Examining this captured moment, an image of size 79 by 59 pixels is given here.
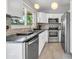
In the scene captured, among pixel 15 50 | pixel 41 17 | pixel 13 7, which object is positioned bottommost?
pixel 15 50

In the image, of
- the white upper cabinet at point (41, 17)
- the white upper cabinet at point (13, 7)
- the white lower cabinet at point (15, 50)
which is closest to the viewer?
the white upper cabinet at point (13, 7)

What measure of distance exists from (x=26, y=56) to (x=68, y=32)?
373 cm

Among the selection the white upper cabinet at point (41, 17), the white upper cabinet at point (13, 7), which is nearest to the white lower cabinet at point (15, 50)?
the white upper cabinet at point (13, 7)

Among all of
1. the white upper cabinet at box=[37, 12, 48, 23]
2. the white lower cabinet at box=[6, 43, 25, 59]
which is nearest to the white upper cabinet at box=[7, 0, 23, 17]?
the white lower cabinet at box=[6, 43, 25, 59]

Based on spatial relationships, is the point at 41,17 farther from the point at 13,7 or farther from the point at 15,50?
the point at 15,50

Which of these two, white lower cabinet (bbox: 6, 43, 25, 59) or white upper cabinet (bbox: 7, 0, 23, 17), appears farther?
white lower cabinet (bbox: 6, 43, 25, 59)

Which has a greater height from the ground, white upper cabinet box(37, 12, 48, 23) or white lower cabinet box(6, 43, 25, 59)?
white upper cabinet box(37, 12, 48, 23)

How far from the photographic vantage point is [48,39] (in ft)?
34.5

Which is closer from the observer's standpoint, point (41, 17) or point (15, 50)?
point (15, 50)

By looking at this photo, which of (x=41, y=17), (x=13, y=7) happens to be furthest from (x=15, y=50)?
(x=41, y=17)

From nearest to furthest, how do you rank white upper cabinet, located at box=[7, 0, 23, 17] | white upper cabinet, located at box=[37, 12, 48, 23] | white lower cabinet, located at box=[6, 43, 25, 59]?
white upper cabinet, located at box=[7, 0, 23, 17]
white lower cabinet, located at box=[6, 43, 25, 59]
white upper cabinet, located at box=[37, 12, 48, 23]

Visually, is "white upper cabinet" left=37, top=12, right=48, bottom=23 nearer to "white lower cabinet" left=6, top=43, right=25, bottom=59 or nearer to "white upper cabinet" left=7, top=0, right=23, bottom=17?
"white upper cabinet" left=7, top=0, right=23, bottom=17

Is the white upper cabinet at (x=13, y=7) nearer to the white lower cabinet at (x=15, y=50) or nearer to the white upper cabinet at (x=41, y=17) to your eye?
the white lower cabinet at (x=15, y=50)

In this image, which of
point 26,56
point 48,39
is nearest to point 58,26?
point 48,39
